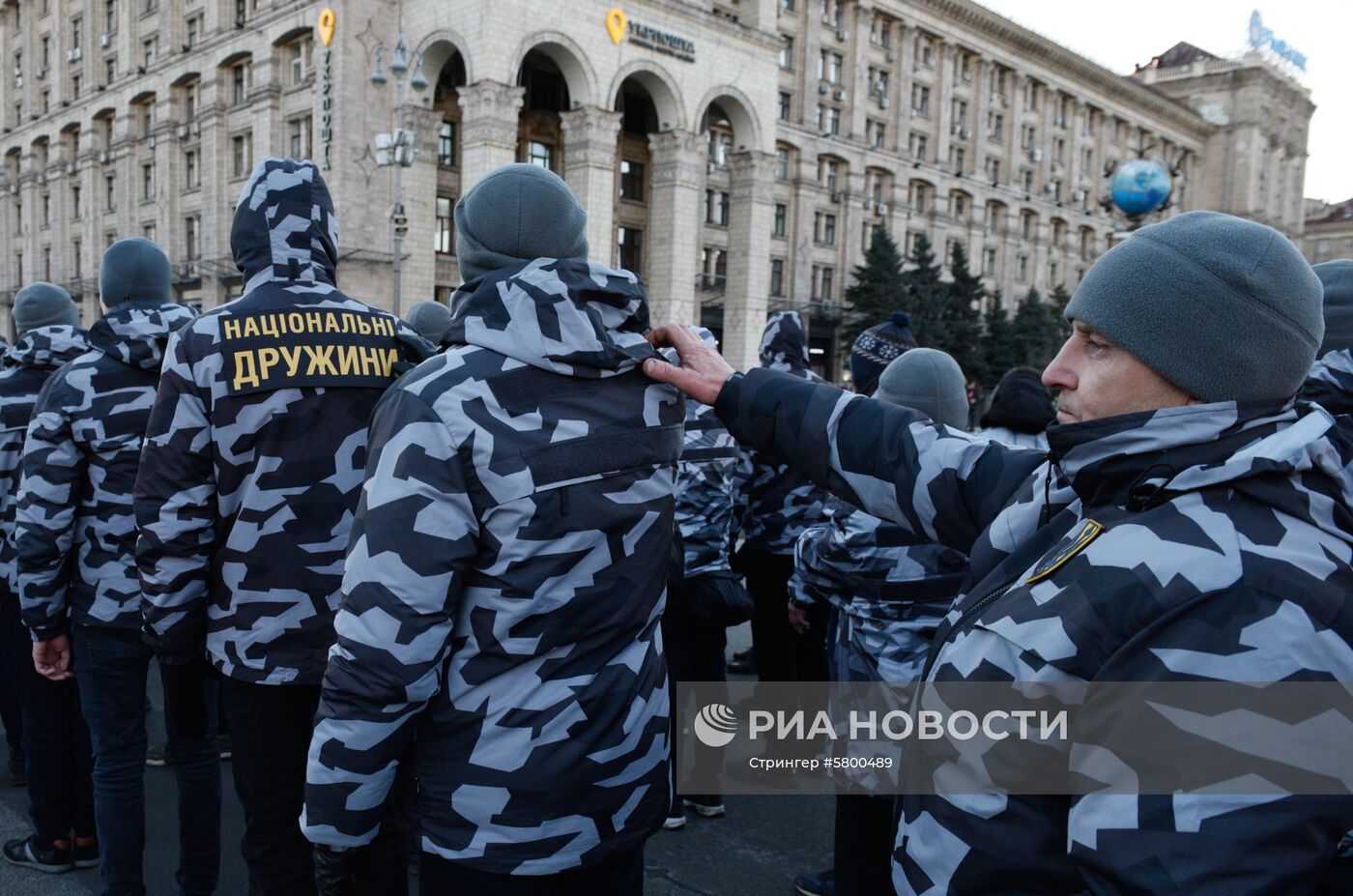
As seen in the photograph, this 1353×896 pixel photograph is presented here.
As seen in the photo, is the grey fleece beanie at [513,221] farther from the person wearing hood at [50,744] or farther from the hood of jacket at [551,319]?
the person wearing hood at [50,744]

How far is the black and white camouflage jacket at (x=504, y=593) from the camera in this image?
6.25 feet

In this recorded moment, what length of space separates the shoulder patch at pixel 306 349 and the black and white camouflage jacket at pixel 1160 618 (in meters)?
1.96

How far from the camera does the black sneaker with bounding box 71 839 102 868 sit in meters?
3.79

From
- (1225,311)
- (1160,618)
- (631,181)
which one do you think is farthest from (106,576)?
(631,181)

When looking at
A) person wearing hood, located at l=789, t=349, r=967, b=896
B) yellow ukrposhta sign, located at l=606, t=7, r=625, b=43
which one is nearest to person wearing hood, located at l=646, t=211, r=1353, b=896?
person wearing hood, located at l=789, t=349, r=967, b=896

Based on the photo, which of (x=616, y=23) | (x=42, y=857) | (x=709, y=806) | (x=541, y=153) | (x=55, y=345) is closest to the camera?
(x=42, y=857)

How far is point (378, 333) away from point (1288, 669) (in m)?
2.53

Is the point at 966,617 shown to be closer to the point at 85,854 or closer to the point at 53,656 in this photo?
the point at 53,656

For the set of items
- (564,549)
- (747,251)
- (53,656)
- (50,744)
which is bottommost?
(50,744)

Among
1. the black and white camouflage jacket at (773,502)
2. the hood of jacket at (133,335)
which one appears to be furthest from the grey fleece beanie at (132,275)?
the black and white camouflage jacket at (773,502)

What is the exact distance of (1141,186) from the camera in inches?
738

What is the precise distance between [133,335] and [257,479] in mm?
1165

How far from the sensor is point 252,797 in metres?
2.68

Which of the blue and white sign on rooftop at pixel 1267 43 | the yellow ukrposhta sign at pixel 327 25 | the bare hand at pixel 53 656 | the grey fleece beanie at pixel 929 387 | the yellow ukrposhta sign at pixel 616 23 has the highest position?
the blue and white sign on rooftop at pixel 1267 43
